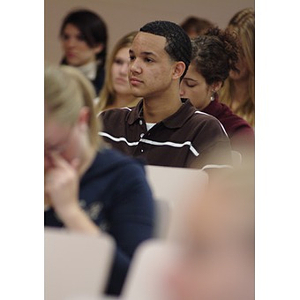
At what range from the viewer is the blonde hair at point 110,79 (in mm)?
2615

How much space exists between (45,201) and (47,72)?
0.44 metres

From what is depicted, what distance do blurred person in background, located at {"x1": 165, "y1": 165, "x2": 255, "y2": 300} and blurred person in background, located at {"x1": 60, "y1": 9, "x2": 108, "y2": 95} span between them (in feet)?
1.75

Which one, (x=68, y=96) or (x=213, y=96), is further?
(x=213, y=96)

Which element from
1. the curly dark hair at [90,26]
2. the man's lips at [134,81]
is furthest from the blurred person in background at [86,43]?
the man's lips at [134,81]

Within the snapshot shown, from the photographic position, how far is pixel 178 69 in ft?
8.63

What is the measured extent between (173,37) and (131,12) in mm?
169

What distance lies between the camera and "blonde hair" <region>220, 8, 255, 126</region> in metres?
2.68

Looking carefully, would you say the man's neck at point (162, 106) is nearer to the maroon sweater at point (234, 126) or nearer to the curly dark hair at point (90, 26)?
the maroon sweater at point (234, 126)

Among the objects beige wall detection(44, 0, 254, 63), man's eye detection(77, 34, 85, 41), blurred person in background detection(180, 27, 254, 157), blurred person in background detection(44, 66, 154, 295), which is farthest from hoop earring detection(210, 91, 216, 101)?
man's eye detection(77, 34, 85, 41)

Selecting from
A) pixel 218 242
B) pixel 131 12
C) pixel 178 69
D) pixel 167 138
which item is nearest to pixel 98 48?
pixel 131 12

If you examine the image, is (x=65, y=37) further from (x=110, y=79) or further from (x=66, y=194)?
(x=66, y=194)
